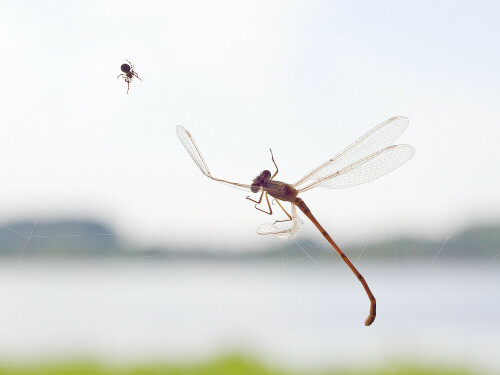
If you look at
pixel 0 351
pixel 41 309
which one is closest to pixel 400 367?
pixel 41 309

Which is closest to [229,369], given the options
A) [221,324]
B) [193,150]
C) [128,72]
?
[221,324]

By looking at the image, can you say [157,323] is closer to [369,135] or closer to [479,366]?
[369,135]


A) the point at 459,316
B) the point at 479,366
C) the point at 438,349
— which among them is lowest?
the point at 479,366

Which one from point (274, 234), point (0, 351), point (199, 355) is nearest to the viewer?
point (274, 234)

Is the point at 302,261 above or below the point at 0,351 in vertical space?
below

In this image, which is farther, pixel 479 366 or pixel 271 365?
pixel 479 366

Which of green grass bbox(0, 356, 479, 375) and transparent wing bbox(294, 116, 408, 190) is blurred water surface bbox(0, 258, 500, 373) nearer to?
green grass bbox(0, 356, 479, 375)

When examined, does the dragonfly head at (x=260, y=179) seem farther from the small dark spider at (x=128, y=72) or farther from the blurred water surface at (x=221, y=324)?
the blurred water surface at (x=221, y=324)

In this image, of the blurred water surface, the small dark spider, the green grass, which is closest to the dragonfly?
the small dark spider

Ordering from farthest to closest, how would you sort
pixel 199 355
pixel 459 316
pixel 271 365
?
→ pixel 459 316 → pixel 199 355 → pixel 271 365
